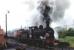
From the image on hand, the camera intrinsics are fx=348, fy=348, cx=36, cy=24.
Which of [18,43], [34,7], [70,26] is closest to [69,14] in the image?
[70,26]

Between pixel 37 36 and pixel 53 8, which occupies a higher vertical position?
pixel 53 8

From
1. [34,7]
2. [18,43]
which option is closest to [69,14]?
[34,7]

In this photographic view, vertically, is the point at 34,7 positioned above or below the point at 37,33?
above

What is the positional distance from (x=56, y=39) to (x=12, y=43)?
74cm

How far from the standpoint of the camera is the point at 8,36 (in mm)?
5824

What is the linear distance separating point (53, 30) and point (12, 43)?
720 millimetres

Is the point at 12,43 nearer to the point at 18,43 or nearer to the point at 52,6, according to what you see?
the point at 18,43

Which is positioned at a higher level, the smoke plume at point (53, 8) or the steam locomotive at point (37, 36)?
the smoke plume at point (53, 8)

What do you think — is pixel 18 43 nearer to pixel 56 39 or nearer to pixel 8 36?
pixel 8 36

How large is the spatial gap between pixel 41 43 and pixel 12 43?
1.59 feet

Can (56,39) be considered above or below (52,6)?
below

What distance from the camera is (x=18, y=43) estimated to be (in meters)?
5.82

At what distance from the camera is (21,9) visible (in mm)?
5855

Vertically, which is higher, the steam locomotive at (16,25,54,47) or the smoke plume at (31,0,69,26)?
the smoke plume at (31,0,69,26)
